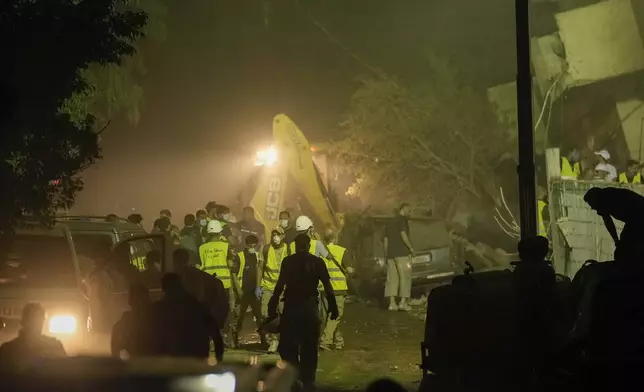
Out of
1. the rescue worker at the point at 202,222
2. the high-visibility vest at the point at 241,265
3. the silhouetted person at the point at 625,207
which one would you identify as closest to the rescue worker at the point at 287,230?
the high-visibility vest at the point at 241,265

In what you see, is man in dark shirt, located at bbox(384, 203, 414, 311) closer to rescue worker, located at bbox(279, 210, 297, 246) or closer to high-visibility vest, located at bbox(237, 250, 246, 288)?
rescue worker, located at bbox(279, 210, 297, 246)

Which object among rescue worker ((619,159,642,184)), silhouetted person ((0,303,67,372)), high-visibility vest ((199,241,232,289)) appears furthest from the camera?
rescue worker ((619,159,642,184))

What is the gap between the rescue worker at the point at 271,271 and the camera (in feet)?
40.9

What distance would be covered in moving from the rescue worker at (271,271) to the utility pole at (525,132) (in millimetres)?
4412

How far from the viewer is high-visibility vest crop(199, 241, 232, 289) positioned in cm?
1238

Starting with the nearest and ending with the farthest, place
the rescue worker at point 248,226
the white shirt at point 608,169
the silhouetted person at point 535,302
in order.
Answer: the silhouetted person at point 535,302 → the white shirt at point 608,169 → the rescue worker at point 248,226

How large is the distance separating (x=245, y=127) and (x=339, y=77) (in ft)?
13.7

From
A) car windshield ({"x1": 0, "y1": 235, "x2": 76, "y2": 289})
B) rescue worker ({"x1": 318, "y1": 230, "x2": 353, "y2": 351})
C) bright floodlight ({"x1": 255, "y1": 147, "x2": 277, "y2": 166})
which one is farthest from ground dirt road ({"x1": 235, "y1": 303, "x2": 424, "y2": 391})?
bright floodlight ({"x1": 255, "y1": 147, "x2": 277, "y2": 166})

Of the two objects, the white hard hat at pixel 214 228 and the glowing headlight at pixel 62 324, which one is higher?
the white hard hat at pixel 214 228

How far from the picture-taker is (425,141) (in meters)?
24.3

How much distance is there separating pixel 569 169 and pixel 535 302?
9439 mm

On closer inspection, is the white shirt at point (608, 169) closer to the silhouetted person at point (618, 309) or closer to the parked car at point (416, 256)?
the parked car at point (416, 256)

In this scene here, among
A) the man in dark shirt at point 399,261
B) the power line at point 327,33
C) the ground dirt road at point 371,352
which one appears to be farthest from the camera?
the power line at point 327,33

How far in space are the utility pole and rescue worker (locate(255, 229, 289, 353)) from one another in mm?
4412
